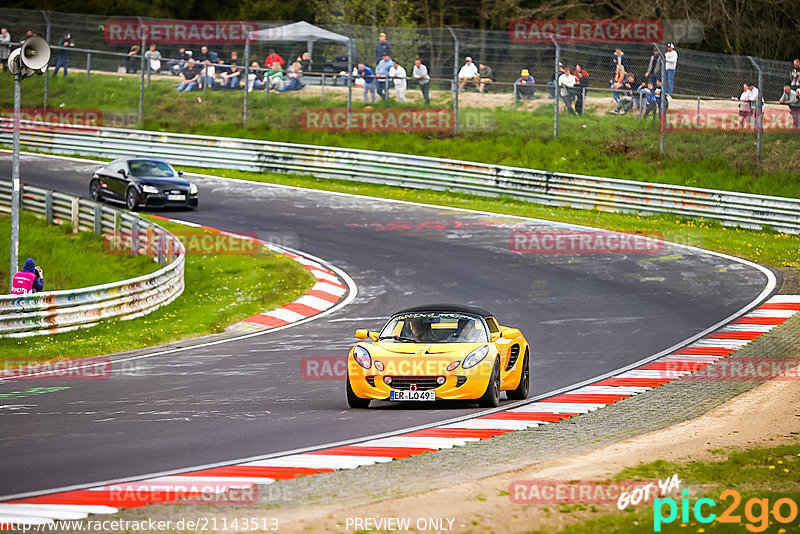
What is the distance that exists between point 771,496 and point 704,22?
36.8 metres

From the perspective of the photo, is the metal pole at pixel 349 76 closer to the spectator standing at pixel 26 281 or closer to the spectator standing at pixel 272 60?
the spectator standing at pixel 272 60

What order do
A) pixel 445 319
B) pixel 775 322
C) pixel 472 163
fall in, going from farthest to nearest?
pixel 472 163
pixel 775 322
pixel 445 319

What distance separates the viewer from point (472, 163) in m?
31.8

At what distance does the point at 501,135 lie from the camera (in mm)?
34312

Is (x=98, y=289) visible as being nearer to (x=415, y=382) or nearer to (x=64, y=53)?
(x=415, y=382)

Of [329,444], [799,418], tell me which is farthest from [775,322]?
[329,444]

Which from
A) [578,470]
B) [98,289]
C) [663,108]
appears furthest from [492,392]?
[663,108]

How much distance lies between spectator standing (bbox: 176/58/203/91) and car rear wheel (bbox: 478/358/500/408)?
25506 mm

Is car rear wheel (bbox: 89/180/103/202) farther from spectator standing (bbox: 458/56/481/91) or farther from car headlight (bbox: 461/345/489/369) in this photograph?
car headlight (bbox: 461/345/489/369)

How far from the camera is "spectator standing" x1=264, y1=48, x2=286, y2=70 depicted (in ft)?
114

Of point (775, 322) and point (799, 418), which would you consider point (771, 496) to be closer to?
point (799, 418)

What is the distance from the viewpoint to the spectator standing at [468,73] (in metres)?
32.3

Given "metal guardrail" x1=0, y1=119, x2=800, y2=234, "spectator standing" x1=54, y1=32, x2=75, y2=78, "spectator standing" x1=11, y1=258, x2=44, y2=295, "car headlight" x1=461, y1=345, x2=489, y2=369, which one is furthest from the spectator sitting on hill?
→ "car headlight" x1=461, y1=345, x2=489, y2=369

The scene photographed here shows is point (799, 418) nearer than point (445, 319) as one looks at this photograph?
Yes
